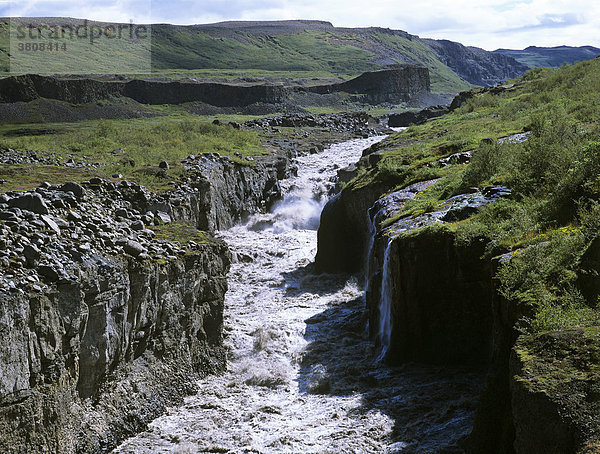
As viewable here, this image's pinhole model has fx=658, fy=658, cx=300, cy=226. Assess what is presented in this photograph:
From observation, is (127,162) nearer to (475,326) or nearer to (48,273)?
(48,273)

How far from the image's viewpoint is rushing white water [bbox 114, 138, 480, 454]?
1558 centimetres

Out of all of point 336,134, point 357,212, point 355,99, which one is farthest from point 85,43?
point 357,212

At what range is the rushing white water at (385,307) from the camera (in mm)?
19906

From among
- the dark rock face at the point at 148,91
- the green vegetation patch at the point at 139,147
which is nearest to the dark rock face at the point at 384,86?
the dark rock face at the point at 148,91

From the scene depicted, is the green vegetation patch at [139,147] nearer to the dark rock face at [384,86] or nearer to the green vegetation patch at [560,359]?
the green vegetation patch at [560,359]

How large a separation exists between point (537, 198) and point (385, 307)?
18.6 feet

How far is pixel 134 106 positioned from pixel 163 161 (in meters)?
54.9

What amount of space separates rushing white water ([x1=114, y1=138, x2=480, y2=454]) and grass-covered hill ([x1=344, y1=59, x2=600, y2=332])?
13.5ft

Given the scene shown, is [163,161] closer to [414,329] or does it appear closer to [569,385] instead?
[414,329]

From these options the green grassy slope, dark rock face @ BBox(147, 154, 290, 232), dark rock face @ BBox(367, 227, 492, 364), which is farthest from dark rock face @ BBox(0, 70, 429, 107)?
dark rock face @ BBox(367, 227, 492, 364)

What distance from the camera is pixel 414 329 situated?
19.1 meters

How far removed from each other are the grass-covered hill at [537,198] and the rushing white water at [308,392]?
162 inches

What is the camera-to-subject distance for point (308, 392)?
1869 cm

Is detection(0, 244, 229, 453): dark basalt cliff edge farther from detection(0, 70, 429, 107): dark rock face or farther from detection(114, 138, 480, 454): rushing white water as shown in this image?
detection(0, 70, 429, 107): dark rock face
